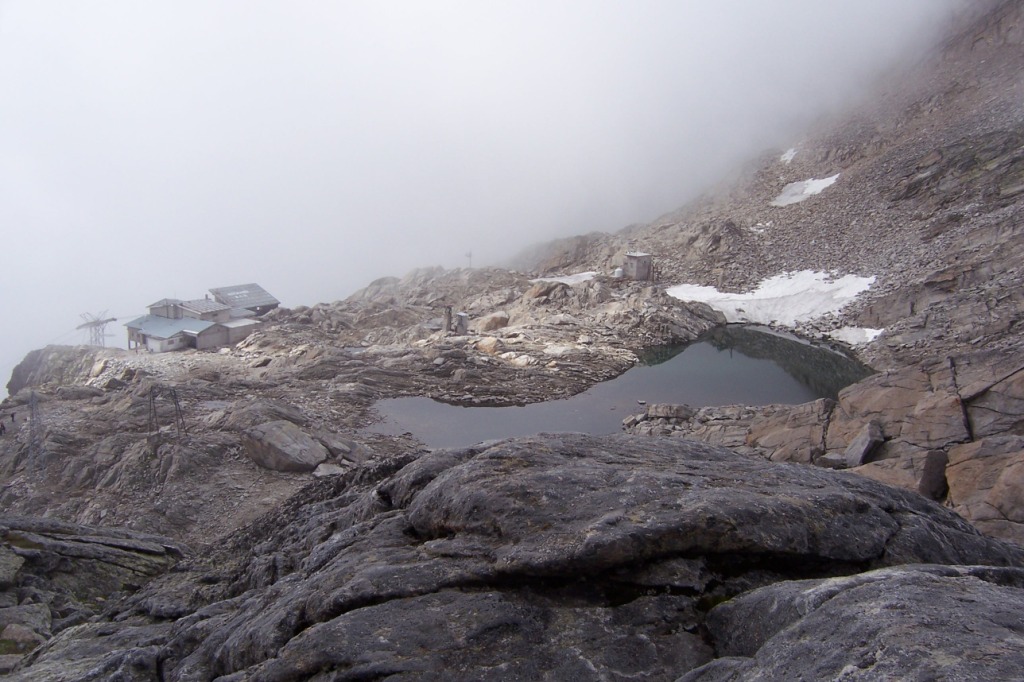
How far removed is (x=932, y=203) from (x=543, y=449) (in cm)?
4878

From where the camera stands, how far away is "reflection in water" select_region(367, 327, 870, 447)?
26.4 meters

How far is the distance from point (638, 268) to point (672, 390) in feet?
69.2

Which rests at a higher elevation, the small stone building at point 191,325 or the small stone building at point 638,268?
the small stone building at point 638,268

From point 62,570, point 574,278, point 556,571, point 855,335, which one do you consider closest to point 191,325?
point 574,278

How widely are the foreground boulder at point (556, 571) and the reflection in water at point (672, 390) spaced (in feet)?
56.5

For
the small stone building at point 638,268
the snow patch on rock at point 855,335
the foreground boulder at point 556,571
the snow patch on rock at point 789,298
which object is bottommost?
the foreground boulder at point 556,571

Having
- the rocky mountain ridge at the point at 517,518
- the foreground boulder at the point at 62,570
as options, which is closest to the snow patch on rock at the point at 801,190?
the rocky mountain ridge at the point at 517,518

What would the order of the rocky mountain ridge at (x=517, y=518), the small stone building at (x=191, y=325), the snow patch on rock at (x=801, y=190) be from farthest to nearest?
1. the snow patch on rock at (x=801, y=190)
2. the small stone building at (x=191, y=325)
3. the rocky mountain ridge at (x=517, y=518)

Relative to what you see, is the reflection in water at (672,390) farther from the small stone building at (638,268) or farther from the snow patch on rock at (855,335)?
the small stone building at (638,268)

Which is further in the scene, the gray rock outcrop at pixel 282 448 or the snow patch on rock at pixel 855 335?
the snow patch on rock at pixel 855 335

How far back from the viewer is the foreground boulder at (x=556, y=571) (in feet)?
17.4

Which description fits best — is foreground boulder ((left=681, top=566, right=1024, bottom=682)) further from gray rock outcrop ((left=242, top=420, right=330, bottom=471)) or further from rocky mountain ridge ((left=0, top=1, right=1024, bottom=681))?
gray rock outcrop ((left=242, top=420, right=330, bottom=471))

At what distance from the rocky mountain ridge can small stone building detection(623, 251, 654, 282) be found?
42.4 ft

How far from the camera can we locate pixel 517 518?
651 cm
